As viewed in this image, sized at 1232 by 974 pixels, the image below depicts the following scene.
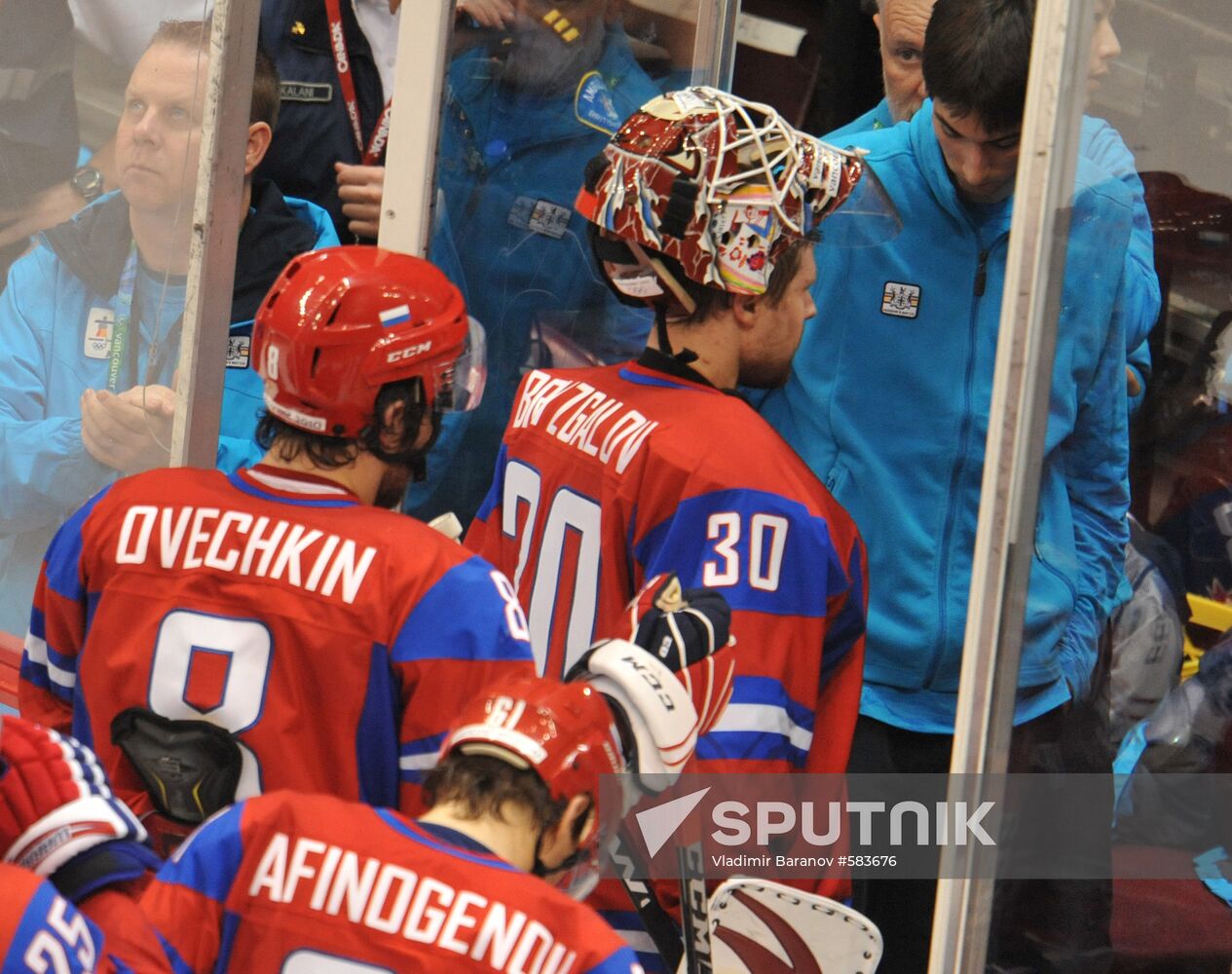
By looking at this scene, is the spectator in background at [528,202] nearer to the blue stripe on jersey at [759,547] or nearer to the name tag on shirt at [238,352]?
the name tag on shirt at [238,352]

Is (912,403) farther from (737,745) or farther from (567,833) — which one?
(567,833)

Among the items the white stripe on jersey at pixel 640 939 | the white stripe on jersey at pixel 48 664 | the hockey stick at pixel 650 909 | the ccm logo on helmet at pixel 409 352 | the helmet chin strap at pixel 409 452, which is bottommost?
the white stripe on jersey at pixel 640 939

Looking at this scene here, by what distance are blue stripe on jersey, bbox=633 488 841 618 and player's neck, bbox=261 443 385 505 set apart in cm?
39

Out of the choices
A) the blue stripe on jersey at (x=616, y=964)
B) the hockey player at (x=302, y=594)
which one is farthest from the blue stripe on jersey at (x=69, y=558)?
the blue stripe on jersey at (x=616, y=964)

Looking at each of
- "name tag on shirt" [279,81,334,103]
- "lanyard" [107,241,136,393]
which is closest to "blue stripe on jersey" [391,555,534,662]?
"lanyard" [107,241,136,393]

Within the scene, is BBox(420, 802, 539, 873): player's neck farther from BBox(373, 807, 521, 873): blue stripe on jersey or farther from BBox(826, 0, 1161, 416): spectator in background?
BBox(826, 0, 1161, 416): spectator in background

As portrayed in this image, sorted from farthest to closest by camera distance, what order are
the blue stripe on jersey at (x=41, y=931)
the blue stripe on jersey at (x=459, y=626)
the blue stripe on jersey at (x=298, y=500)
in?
the blue stripe on jersey at (x=298, y=500)
the blue stripe on jersey at (x=459, y=626)
the blue stripe on jersey at (x=41, y=931)

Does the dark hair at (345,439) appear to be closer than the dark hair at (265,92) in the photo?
Yes

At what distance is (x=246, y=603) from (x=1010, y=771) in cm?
98

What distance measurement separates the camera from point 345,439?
212cm

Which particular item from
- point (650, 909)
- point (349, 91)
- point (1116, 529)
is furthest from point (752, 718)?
point (349, 91)

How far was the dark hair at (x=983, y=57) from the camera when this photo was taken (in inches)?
97.9

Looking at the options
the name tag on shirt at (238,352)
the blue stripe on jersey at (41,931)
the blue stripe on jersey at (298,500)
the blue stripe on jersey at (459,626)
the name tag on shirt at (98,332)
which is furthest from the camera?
the name tag on shirt at (238,352)

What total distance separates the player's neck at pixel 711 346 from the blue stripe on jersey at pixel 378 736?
67cm
